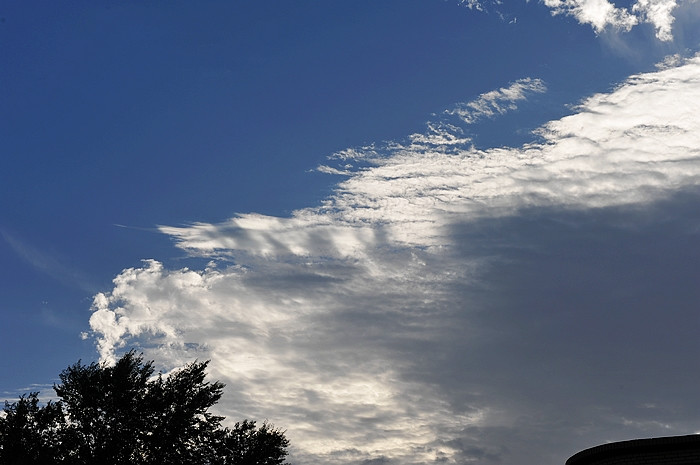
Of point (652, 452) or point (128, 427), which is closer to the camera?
point (652, 452)

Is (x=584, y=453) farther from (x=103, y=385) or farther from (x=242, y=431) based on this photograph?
(x=103, y=385)

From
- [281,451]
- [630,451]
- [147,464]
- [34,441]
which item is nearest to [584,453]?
[630,451]

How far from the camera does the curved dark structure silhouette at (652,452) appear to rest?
89.5 feet

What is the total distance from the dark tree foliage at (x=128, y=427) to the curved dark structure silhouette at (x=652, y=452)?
3064 cm

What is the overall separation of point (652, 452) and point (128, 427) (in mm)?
37396

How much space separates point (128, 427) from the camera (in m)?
51.1

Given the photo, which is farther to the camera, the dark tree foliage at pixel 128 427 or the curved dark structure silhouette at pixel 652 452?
the dark tree foliage at pixel 128 427

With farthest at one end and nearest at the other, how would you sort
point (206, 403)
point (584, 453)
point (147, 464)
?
point (206, 403) < point (147, 464) < point (584, 453)

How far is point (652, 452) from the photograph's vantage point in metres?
28.0

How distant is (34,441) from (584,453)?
132ft

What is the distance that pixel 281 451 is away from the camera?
53.9m

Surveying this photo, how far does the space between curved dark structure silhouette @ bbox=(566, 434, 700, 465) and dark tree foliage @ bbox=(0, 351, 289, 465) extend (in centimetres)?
3064

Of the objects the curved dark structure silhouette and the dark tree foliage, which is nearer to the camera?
the curved dark structure silhouette

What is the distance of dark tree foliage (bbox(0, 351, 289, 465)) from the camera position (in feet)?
165
